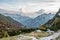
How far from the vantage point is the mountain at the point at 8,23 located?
7.41 metres

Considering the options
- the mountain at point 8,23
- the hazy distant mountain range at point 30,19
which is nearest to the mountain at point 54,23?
the hazy distant mountain range at point 30,19

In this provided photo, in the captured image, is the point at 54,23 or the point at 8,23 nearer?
the point at 8,23

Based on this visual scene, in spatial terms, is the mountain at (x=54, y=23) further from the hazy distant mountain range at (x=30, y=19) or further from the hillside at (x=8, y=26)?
the hillside at (x=8, y=26)

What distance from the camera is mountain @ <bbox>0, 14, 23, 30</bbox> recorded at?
24.3 ft

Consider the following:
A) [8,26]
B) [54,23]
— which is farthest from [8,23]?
[54,23]

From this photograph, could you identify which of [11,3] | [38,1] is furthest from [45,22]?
[11,3]

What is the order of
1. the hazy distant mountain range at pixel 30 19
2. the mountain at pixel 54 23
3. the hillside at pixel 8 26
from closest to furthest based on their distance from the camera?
the hillside at pixel 8 26 → the hazy distant mountain range at pixel 30 19 → the mountain at pixel 54 23

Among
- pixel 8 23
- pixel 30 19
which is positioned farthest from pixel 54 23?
pixel 8 23

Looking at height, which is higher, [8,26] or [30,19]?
[30,19]

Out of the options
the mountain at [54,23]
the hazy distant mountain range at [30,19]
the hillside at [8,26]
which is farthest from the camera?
the mountain at [54,23]

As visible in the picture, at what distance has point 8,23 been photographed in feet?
24.5

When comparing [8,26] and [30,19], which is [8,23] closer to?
[8,26]

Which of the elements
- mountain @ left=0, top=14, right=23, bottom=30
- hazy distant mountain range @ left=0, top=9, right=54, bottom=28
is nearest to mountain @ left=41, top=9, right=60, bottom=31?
hazy distant mountain range @ left=0, top=9, right=54, bottom=28

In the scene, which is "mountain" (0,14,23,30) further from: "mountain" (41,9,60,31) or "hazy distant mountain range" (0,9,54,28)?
"mountain" (41,9,60,31)
